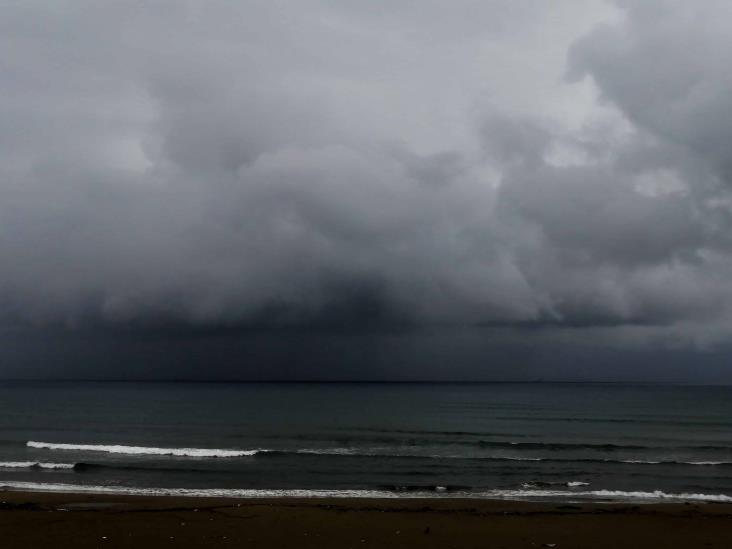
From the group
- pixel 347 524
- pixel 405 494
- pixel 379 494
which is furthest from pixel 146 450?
pixel 347 524

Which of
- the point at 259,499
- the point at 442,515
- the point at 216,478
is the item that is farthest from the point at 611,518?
the point at 216,478

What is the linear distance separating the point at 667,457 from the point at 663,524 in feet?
75.7

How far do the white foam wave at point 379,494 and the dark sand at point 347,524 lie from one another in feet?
7.15

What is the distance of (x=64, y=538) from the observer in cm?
1603

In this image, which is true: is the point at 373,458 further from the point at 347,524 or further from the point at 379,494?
the point at 347,524

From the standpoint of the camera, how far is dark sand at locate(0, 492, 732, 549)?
16.2 metres

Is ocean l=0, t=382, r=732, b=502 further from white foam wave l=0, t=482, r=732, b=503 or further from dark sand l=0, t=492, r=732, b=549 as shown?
dark sand l=0, t=492, r=732, b=549

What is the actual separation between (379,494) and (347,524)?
7.81 meters

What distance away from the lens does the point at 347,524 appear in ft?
60.0

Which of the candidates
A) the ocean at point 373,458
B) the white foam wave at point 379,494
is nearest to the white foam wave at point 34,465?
the ocean at point 373,458

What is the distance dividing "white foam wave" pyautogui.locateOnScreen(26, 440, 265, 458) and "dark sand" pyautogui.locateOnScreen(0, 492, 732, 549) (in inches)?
638

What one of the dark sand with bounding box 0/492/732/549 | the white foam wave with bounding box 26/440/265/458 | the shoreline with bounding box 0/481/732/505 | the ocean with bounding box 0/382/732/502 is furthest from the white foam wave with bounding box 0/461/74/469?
the dark sand with bounding box 0/492/732/549

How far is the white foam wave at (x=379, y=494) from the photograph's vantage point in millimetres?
25109

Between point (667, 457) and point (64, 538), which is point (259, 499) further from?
point (667, 457)
